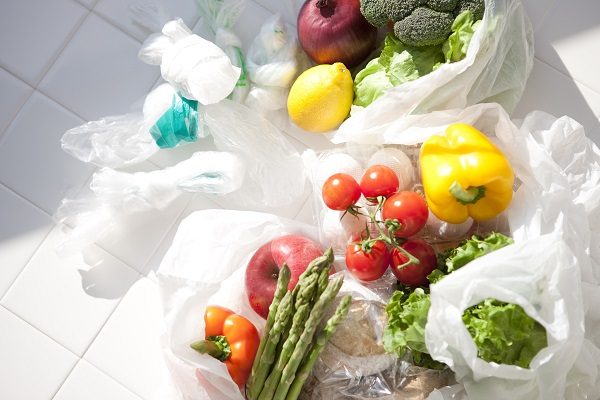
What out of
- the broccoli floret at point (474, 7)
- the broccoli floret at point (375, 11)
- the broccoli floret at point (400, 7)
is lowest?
the broccoli floret at point (375, 11)

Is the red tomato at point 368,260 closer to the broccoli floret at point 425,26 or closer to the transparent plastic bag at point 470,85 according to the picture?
the transparent plastic bag at point 470,85

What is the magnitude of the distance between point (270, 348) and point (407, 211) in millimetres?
337

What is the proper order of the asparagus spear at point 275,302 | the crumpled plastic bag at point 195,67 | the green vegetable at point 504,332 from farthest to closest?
the crumpled plastic bag at point 195,67 < the asparagus spear at point 275,302 < the green vegetable at point 504,332

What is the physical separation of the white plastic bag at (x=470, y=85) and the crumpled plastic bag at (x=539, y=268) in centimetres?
3

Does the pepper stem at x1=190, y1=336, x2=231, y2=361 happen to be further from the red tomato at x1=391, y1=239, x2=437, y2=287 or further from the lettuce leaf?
the lettuce leaf

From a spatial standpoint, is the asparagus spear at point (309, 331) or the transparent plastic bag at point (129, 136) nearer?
the asparagus spear at point (309, 331)

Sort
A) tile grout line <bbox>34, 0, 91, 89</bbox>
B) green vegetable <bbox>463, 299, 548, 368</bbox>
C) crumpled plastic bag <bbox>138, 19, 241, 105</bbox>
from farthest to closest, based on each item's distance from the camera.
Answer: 1. tile grout line <bbox>34, 0, 91, 89</bbox>
2. crumpled plastic bag <bbox>138, 19, 241, 105</bbox>
3. green vegetable <bbox>463, 299, 548, 368</bbox>

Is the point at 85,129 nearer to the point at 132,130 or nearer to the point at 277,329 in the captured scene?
the point at 132,130

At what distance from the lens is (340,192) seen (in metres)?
1.14

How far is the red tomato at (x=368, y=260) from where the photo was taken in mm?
1131

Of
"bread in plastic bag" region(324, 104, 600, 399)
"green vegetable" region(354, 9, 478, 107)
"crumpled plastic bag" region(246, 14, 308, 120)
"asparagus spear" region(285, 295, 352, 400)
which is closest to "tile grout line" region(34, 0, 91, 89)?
"crumpled plastic bag" region(246, 14, 308, 120)

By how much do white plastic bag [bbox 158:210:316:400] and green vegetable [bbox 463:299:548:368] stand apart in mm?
391

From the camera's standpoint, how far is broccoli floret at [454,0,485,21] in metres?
1.16

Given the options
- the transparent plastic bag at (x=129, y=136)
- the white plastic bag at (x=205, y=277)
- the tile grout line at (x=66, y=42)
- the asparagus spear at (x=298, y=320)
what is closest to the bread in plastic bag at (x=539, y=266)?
the asparagus spear at (x=298, y=320)
